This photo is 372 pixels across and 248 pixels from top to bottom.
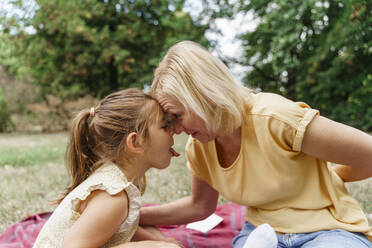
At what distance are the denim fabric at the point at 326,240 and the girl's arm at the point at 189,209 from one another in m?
0.53

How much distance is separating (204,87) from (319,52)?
20.6 ft

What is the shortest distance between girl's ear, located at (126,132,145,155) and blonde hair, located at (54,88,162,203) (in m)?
0.03

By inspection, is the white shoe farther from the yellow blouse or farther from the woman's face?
the woman's face

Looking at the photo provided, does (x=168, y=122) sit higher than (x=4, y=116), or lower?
higher

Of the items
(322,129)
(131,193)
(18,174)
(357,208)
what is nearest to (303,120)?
(322,129)

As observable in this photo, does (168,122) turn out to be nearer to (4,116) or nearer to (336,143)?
(336,143)

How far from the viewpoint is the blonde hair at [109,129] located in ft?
5.27

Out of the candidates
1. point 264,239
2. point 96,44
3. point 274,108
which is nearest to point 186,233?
point 264,239

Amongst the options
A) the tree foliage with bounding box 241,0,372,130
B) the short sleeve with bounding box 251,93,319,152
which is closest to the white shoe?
the short sleeve with bounding box 251,93,319,152

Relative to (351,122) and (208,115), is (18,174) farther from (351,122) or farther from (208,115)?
(351,122)

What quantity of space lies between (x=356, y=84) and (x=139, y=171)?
683 cm

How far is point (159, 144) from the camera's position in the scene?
5.49ft

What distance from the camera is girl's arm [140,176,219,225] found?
6.53 ft

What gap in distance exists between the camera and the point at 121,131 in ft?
5.30
